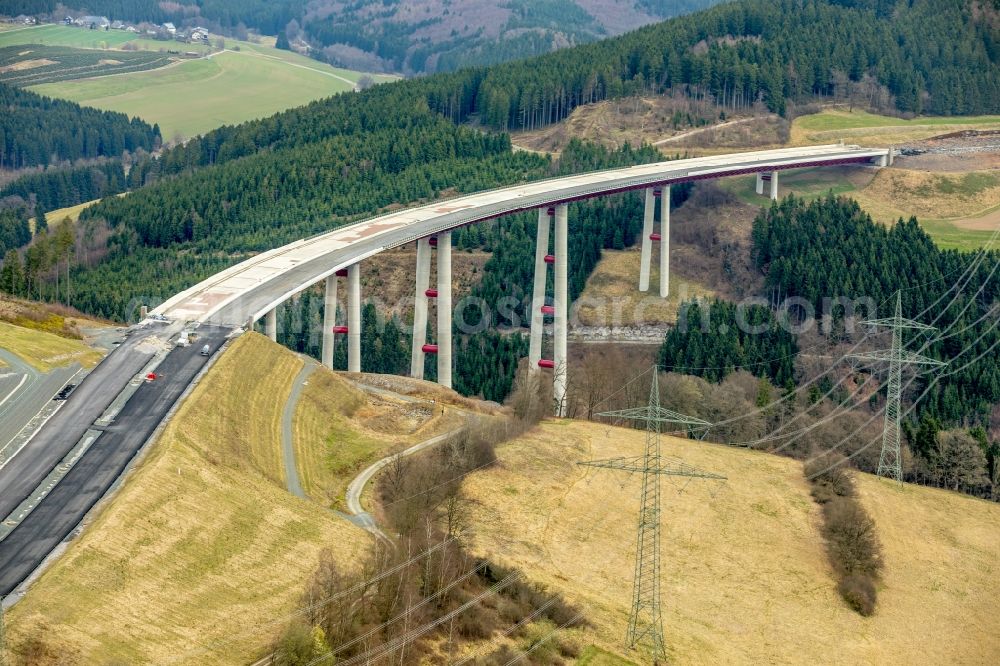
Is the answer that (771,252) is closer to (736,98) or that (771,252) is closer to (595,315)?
(595,315)

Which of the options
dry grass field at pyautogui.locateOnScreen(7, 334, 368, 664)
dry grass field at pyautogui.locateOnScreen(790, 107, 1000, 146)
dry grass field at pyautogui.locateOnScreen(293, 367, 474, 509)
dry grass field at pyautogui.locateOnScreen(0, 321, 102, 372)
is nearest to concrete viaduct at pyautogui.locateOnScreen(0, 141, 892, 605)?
dry grass field at pyautogui.locateOnScreen(7, 334, 368, 664)

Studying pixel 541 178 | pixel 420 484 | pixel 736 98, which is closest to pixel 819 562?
pixel 420 484

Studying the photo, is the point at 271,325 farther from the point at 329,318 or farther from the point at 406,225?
the point at 406,225

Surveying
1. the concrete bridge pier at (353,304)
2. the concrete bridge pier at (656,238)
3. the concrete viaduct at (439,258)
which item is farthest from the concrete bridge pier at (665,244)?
the concrete bridge pier at (353,304)

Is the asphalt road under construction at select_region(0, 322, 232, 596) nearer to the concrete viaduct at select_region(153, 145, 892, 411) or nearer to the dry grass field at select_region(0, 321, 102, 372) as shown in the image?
the dry grass field at select_region(0, 321, 102, 372)

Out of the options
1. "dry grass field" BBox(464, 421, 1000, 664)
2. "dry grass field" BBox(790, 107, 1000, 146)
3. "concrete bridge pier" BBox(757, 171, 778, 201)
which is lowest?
"dry grass field" BBox(464, 421, 1000, 664)

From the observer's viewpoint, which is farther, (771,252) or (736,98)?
(736,98)
